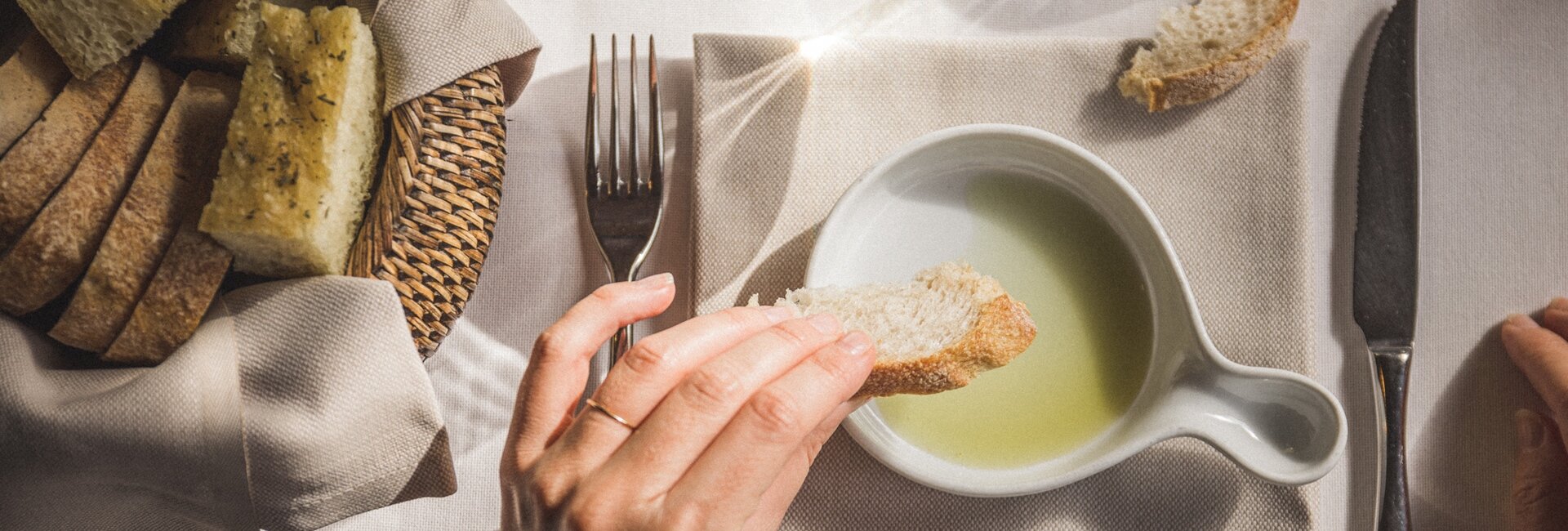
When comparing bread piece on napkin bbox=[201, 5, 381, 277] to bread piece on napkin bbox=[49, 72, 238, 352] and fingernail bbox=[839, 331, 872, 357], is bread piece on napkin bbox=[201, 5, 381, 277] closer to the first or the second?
bread piece on napkin bbox=[49, 72, 238, 352]

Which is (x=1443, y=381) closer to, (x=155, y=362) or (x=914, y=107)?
(x=914, y=107)

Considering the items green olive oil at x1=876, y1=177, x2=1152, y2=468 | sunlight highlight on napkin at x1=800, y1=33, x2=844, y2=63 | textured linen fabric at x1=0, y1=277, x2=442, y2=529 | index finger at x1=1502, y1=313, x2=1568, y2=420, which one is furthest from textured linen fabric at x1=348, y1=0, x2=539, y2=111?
index finger at x1=1502, y1=313, x2=1568, y2=420

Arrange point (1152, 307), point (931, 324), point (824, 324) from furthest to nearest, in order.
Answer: point (1152, 307), point (931, 324), point (824, 324)

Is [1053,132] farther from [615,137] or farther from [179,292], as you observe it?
[179,292]

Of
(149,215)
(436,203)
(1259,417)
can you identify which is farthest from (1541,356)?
(149,215)

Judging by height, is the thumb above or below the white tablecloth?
below

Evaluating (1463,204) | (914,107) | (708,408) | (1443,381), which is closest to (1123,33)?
(914,107)
